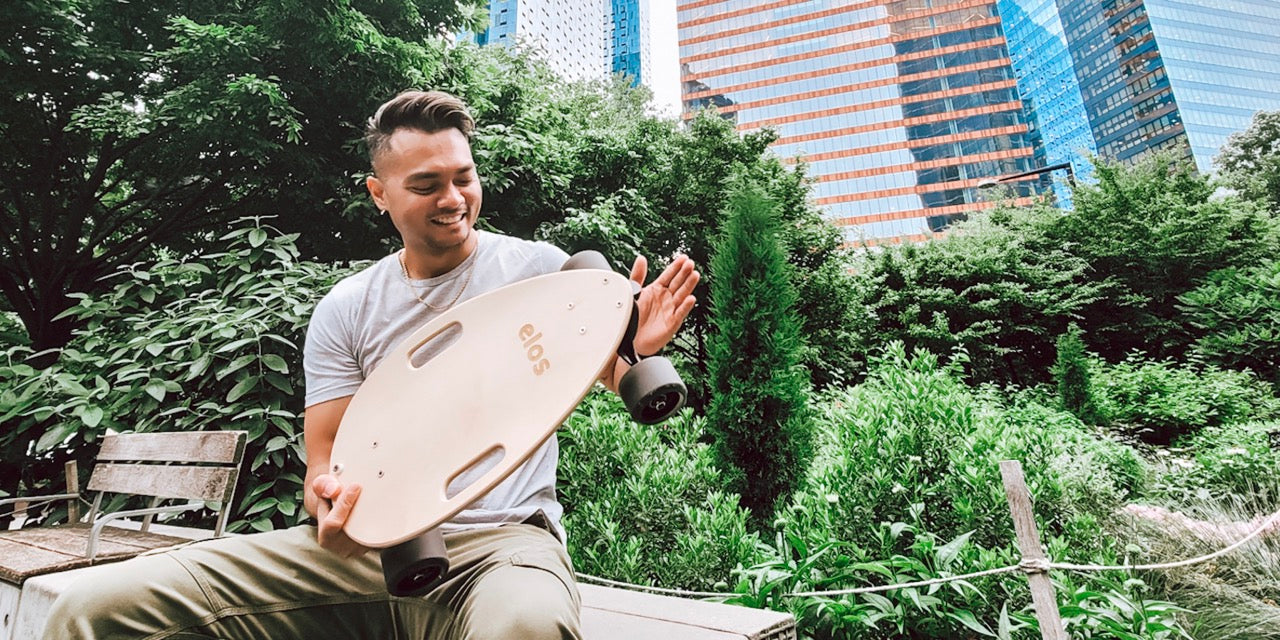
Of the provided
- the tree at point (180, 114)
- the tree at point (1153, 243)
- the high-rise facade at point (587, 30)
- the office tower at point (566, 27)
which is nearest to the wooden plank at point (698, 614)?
the tree at point (180, 114)

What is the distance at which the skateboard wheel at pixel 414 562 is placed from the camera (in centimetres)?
71

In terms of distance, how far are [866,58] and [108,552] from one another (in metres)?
60.8

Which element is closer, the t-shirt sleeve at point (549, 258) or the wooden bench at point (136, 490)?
the t-shirt sleeve at point (549, 258)

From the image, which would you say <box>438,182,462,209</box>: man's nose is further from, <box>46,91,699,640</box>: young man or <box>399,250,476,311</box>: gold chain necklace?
<box>399,250,476,311</box>: gold chain necklace

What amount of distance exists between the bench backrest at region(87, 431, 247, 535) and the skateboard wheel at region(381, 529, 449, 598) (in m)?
1.71

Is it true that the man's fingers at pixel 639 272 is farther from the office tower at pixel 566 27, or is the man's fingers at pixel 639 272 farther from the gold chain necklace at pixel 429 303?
the office tower at pixel 566 27

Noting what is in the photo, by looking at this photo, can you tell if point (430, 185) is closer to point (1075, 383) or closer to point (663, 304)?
point (663, 304)

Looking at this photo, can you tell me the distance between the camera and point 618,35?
10544cm

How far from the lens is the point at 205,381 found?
108 inches

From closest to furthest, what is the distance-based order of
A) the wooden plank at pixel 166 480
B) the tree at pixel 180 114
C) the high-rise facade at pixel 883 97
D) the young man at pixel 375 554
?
the young man at pixel 375 554
the wooden plank at pixel 166 480
the tree at pixel 180 114
the high-rise facade at pixel 883 97

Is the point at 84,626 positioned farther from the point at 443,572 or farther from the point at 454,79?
the point at 454,79

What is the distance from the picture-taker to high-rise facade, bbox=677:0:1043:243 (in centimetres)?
4797

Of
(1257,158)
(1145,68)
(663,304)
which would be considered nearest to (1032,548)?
(663,304)

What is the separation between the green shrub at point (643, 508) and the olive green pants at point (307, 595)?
160 centimetres
